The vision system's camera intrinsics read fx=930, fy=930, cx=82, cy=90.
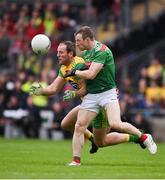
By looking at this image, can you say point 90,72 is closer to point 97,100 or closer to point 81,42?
point 81,42

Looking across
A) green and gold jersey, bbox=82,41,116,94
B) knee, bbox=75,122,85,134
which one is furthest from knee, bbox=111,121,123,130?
green and gold jersey, bbox=82,41,116,94

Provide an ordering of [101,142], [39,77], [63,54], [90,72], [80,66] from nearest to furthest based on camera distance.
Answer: [90,72], [80,66], [63,54], [101,142], [39,77]

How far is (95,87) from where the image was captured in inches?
610

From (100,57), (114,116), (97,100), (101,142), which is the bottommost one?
(101,142)

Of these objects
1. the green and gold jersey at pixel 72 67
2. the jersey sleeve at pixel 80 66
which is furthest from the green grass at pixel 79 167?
the jersey sleeve at pixel 80 66

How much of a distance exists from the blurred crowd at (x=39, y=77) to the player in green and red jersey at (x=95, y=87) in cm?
1260

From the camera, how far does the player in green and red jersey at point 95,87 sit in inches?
593

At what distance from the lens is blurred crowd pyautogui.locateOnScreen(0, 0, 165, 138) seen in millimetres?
29188

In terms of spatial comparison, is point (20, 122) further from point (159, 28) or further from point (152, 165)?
point (152, 165)

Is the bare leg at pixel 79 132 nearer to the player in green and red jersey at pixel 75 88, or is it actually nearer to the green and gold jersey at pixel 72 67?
the player in green and red jersey at pixel 75 88

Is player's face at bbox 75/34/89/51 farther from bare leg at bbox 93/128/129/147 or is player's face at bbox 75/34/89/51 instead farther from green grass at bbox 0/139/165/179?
green grass at bbox 0/139/165/179

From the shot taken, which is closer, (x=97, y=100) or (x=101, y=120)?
(x=97, y=100)

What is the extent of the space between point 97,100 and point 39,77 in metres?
14.6

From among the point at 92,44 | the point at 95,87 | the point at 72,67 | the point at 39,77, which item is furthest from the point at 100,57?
the point at 39,77
